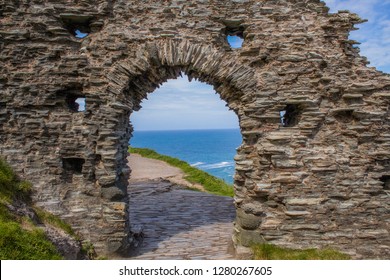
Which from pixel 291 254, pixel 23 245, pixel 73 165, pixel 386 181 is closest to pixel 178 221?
pixel 73 165

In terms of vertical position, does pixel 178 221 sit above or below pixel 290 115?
below

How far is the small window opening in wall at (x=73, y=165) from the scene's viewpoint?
6.98m

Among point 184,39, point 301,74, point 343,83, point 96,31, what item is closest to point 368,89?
point 343,83

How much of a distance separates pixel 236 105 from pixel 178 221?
13.9ft

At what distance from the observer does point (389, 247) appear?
6508mm

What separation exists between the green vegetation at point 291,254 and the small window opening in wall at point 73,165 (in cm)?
400

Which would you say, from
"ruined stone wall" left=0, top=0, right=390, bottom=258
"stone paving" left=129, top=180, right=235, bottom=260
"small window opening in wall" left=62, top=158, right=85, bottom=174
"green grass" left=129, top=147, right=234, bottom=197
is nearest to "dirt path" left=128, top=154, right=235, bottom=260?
"stone paving" left=129, top=180, right=235, bottom=260

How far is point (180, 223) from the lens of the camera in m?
9.31

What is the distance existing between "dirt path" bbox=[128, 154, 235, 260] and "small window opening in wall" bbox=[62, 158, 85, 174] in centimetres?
210

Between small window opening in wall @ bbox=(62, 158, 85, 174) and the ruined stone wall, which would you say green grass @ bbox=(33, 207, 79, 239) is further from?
small window opening in wall @ bbox=(62, 158, 85, 174)

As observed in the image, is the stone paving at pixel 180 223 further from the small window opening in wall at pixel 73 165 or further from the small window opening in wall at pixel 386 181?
the small window opening in wall at pixel 386 181

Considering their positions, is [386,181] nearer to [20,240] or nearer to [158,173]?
[20,240]

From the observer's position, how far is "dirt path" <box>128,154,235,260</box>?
7.21 metres

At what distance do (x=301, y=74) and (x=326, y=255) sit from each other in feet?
11.8
